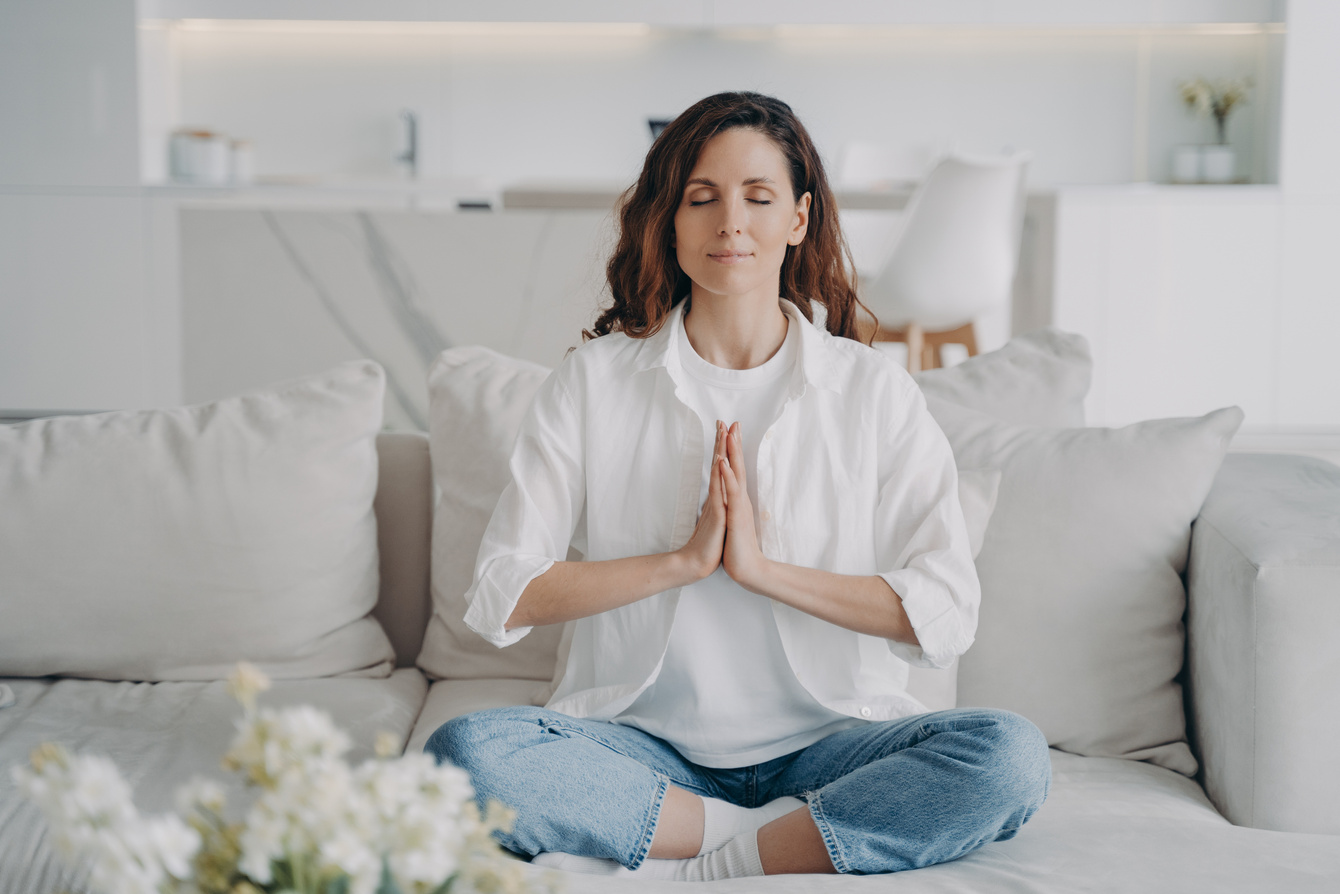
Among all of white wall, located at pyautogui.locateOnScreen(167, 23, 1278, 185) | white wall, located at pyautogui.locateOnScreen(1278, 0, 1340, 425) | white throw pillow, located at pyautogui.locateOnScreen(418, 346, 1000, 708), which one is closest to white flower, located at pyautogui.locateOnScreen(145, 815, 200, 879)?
white throw pillow, located at pyautogui.locateOnScreen(418, 346, 1000, 708)

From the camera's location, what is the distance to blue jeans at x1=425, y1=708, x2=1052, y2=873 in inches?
41.6

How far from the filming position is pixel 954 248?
131 inches

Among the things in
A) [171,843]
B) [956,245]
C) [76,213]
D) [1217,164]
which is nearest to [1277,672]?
[171,843]

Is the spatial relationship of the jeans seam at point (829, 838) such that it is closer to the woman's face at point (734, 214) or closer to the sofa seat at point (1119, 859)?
the sofa seat at point (1119, 859)

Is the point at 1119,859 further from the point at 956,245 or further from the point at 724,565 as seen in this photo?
the point at 956,245

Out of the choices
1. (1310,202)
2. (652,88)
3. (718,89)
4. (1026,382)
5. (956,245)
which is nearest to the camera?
(1026,382)

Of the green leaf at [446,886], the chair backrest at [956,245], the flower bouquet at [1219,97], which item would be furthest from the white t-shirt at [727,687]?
the flower bouquet at [1219,97]

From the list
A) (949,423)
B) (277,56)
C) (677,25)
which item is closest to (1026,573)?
(949,423)

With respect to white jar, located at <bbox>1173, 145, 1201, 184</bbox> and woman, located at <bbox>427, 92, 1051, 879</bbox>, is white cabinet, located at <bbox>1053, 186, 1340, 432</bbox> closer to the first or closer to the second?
white jar, located at <bbox>1173, 145, 1201, 184</bbox>

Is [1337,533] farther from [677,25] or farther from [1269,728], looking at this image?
[677,25]

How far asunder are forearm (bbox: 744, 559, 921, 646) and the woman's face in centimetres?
32

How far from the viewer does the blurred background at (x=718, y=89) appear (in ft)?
14.6

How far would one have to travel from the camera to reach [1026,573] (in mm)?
1370

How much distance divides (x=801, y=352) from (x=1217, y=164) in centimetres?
429
